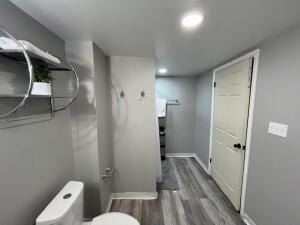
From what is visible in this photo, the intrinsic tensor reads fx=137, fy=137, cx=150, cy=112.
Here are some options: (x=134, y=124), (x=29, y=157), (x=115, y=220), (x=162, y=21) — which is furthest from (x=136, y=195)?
(x=162, y=21)

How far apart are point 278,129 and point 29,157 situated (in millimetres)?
2075

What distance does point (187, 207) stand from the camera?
76.9 inches

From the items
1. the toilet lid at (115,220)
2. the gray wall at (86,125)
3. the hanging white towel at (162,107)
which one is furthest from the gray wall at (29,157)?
the hanging white towel at (162,107)

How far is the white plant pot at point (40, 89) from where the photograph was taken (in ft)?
2.78

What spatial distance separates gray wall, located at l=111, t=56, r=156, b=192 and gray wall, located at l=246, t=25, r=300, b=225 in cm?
126

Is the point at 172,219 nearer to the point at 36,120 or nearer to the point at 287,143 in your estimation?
the point at 287,143

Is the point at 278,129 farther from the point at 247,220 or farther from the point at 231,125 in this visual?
the point at 247,220

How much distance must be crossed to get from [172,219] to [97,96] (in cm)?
179

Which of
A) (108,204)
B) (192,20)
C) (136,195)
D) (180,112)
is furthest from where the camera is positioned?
(180,112)

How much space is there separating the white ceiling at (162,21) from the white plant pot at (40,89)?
0.49 meters

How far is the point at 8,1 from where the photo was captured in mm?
817

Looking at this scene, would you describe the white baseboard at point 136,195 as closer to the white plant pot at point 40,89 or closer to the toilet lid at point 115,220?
the toilet lid at point 115,220

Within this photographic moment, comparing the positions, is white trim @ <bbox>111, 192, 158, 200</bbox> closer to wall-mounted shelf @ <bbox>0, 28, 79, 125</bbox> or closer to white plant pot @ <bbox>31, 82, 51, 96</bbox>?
wall-mounted shelf @ <bbox>0, 28, 79, 125</bbox>

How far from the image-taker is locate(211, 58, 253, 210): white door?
5.67ft
